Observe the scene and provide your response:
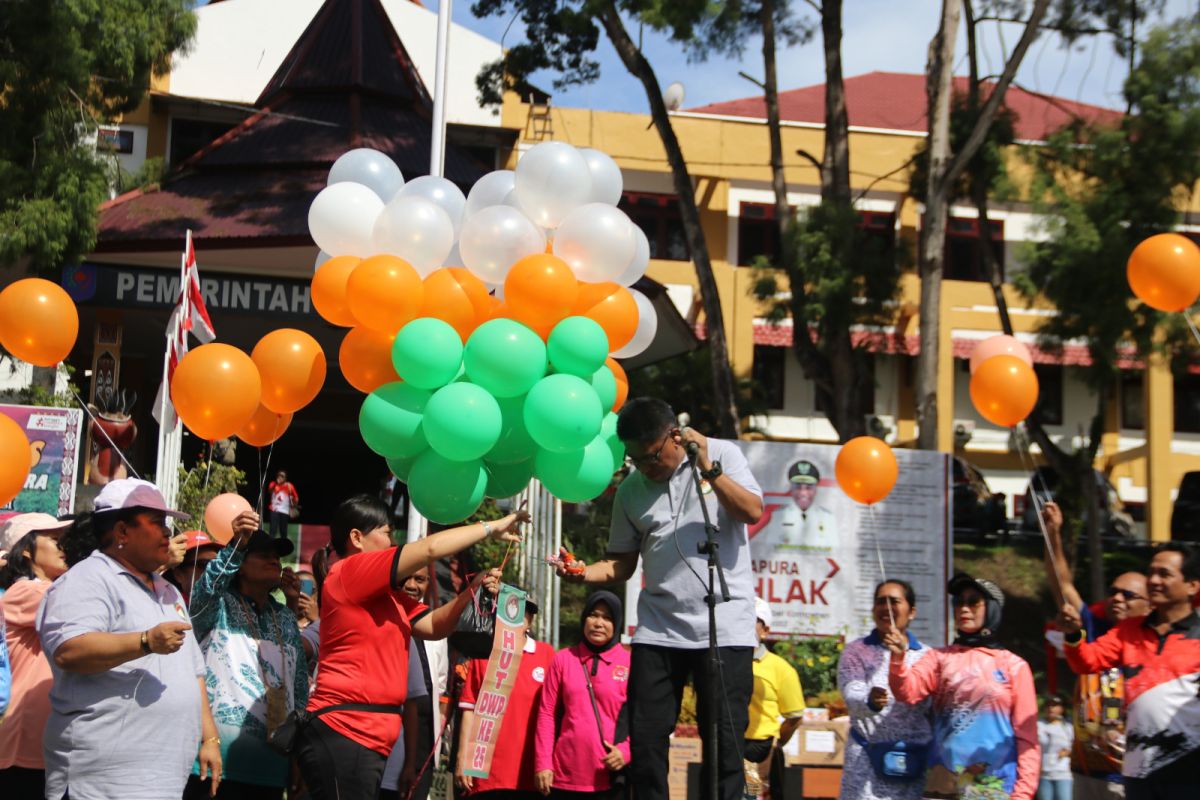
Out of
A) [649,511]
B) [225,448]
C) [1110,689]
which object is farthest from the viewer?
[225,448]

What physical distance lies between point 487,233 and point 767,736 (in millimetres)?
3384

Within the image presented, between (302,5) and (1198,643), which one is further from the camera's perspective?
(302,5)

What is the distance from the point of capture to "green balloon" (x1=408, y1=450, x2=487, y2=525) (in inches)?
207

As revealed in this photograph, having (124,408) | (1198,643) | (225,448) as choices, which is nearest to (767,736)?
(1198,643)

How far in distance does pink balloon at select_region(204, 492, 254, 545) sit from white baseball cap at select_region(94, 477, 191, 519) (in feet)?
4.45

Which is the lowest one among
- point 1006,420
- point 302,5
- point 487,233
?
point 1006,420

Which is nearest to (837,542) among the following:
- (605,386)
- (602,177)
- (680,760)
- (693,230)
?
(680,760)

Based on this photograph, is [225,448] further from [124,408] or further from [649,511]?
[649,511]

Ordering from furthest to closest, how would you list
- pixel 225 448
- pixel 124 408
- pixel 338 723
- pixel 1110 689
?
1. pixel 124 408
2. pixel 225 448
3. pixel 1110 689
4. pixel 338 723

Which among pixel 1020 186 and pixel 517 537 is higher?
pixel 1020 186

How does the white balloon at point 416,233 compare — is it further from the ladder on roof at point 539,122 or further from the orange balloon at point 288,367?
the ladder on roof at point 539,122

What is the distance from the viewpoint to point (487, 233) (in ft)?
18.6

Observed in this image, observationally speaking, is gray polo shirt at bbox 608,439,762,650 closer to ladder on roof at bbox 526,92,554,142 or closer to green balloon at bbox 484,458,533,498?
green balloon at bbox 484,458,533,498

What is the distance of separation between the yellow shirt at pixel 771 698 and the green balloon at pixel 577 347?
2771 millimetres
